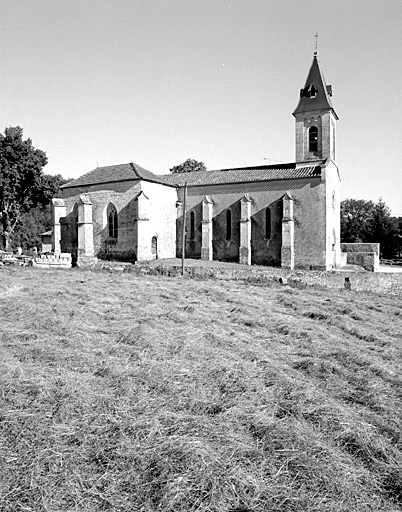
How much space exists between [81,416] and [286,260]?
1164 inches

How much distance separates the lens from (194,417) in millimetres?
4957

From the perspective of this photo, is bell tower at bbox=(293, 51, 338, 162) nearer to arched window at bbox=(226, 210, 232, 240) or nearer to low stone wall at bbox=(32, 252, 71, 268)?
arched window at bbox=(226, 210, 232, 240)

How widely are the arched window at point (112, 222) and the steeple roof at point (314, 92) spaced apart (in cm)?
1864

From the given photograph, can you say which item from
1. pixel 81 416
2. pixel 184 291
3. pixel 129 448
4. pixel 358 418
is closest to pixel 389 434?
pixel 358 418

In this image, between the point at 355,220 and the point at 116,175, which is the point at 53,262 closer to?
the point at 116,175

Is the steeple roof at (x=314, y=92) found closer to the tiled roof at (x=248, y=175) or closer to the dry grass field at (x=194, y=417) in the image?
the tiled roof at (x=248, y=175)

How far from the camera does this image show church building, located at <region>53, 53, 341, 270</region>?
33.3 metres

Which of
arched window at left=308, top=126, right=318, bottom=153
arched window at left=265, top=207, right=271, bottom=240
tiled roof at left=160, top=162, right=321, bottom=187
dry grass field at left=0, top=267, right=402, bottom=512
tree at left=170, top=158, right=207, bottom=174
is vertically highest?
tree at left=170, top=158, right=207, bottom=174

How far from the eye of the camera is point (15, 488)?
351 centimetres

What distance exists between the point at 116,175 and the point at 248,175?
12069 mm

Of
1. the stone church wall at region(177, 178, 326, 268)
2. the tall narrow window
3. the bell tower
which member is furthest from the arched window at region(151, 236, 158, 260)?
the bell tower

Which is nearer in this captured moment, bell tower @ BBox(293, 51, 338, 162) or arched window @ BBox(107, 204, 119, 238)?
bell tower @ BBox(293, 51, 338, 162)

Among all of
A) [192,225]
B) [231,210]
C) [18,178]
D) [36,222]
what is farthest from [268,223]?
[36,222]

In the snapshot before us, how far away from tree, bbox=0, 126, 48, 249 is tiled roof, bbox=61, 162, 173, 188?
7287 millimetres
